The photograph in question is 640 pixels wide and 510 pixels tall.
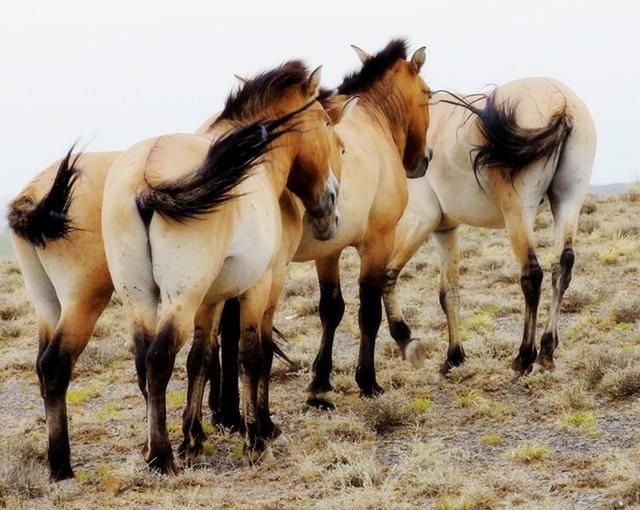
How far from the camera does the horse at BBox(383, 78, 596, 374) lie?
7797 millimetres

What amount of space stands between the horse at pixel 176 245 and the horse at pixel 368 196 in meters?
1.31

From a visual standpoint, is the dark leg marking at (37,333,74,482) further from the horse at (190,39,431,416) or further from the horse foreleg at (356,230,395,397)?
the horse foreleg at (356,230,395,397)

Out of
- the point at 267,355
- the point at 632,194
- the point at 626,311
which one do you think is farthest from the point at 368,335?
→ the point at 632,194

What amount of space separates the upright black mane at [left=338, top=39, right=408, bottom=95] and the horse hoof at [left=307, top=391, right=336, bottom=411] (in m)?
2.64

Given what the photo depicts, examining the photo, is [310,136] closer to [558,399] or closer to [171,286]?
[171,286]

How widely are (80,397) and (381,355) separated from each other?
9.90 ft

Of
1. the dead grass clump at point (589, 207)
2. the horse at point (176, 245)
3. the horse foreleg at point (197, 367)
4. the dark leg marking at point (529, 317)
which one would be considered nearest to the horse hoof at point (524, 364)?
the dark leg marking at point (529, 317)

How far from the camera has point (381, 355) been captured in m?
9.66

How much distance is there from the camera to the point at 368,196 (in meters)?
7.31

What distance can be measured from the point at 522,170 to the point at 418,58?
142 centimetres

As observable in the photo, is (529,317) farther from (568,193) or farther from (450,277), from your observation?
(450,277)

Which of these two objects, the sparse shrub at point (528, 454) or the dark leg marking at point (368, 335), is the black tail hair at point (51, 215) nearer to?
the sparse shrub at point (528, 454)

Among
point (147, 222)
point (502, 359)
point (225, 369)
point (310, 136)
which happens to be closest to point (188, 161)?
point (147, 222)

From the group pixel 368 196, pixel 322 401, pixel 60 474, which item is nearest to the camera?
pixel 60 474
